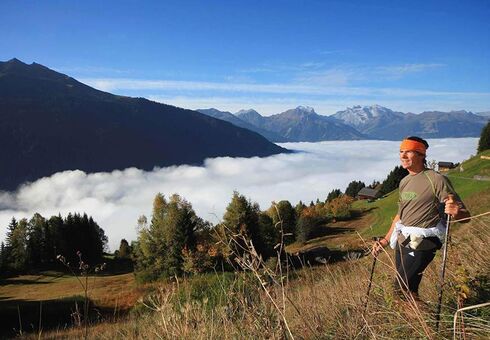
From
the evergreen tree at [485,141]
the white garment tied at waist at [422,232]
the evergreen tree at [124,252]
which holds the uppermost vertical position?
the evergreen tree at [485,141]

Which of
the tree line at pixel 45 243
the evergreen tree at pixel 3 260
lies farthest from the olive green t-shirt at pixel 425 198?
the evergreen tree at pixel 3 260

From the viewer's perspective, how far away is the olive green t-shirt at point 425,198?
4.16 metres

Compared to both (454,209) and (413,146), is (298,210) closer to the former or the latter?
(413,146)

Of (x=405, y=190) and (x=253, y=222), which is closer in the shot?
(x=405, y=190)

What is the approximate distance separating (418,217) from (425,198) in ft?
0.71

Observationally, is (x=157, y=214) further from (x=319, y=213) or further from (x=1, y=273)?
(x=319, y=213)

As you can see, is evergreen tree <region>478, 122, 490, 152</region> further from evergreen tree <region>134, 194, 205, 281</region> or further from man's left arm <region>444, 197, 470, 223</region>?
man's left arm <region>444, 197, 470, 223</region>

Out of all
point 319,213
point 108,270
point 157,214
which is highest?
point 157,214

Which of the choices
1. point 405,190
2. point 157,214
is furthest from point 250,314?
point 157,214

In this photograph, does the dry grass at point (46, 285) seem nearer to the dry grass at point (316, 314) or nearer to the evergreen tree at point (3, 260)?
the evergreen tree at point (3, 260)

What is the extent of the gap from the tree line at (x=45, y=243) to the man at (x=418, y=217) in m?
68.0

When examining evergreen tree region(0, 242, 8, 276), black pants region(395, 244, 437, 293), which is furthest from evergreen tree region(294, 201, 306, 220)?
black pants region(395, 244, 437, 293)

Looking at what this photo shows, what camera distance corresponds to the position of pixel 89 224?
7444cm

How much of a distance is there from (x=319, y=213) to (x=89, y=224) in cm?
4671
